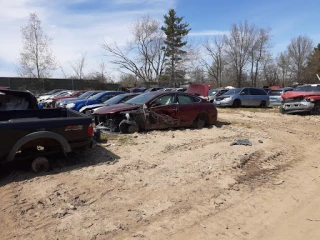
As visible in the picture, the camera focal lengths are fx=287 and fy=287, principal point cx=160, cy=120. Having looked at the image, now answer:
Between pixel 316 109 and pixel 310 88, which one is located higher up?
pixel 310 88

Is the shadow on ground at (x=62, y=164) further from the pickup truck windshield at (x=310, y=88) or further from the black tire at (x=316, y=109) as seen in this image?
the pickup truck windshield at (x=310, y=88)

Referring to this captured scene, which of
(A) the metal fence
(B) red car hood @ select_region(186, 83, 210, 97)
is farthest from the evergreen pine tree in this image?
(B) red car hood @ select_region(186, 83, 210, 97)

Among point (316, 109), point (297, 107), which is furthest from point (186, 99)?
point (316, 109)

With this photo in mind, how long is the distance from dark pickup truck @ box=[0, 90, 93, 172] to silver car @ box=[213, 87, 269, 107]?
48.0ft

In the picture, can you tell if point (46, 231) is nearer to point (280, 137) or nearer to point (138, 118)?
point (138, 118)

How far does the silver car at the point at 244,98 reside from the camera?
19672mm

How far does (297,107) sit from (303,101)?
1.36 feet

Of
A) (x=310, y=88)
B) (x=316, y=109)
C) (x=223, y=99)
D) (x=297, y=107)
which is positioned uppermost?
(x=310, y=88)

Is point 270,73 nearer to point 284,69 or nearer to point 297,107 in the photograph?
point 284,69

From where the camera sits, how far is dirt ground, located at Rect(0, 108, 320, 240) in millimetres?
3533

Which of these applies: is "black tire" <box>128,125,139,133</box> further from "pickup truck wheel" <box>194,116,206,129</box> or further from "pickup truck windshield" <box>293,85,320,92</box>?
"pickup truck windshield" <box>293,85,320,92</box>

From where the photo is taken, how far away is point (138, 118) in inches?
376

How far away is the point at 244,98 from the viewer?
19953 mm

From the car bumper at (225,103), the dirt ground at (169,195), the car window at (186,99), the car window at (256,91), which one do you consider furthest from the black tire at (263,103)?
the dirt ground at (169,195)
